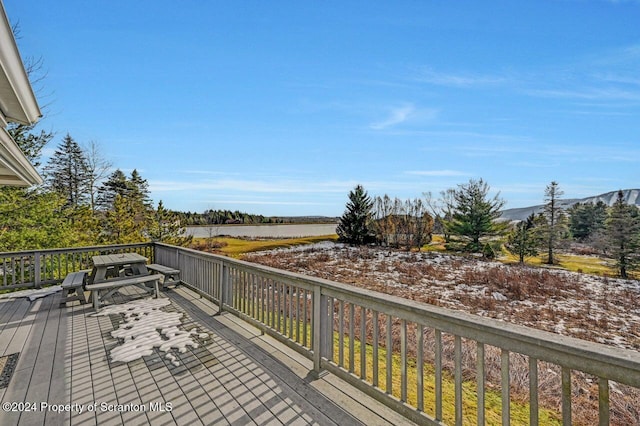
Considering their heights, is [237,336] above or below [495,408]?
above

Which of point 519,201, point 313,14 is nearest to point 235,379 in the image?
point 313,14

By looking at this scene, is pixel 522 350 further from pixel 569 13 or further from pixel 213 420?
pixel 569 13

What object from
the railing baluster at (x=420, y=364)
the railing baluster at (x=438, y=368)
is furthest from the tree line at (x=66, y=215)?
the railing baluster at (x=438, y=368)

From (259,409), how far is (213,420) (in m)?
0.32

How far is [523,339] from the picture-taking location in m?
1.42

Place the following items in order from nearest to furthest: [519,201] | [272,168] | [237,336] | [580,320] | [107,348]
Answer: [107,348]
[237,336]
[580,320]
[272,168]
[519,201]

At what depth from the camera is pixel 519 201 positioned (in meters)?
22.4

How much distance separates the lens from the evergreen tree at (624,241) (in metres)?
15.4

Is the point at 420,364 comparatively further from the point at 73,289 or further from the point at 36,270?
the point at 36,270

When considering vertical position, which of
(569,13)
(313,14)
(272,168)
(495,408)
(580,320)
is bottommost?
(580,320)

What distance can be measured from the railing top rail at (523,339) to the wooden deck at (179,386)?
0.80m

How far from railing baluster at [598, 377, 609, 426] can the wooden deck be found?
119cm

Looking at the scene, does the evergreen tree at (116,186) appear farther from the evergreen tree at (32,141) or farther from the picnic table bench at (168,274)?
the picnic table bench at (168,274)

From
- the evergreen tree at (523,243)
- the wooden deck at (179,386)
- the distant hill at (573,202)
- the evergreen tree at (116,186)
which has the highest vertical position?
the evergreen tree at (116,186)
